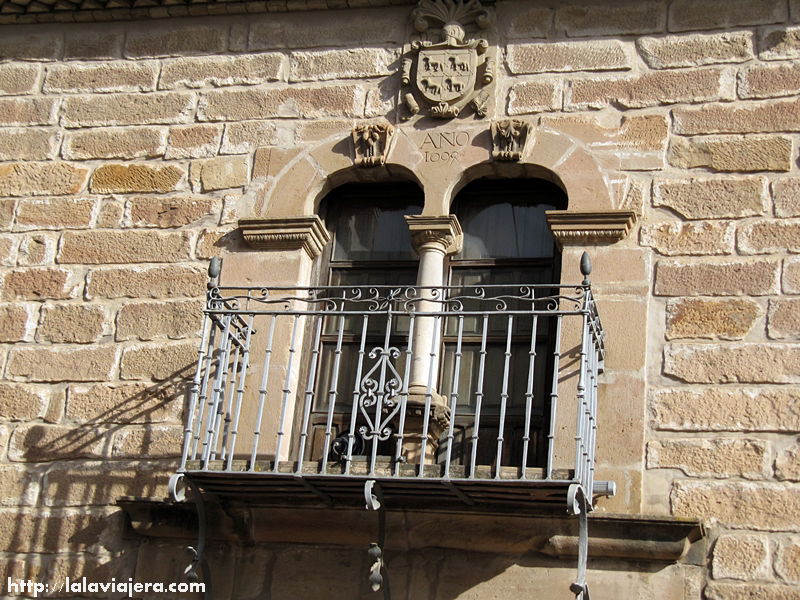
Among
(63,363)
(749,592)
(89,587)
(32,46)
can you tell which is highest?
(32,46)

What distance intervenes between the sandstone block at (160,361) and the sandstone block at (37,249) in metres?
Result: 0.78

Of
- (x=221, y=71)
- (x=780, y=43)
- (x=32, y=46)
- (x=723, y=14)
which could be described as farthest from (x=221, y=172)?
(x=780, y=43)

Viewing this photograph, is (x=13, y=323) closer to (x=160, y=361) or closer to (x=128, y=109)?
(x=160, y=361)

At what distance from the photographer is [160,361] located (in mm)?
6828

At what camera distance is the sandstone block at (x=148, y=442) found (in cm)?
662

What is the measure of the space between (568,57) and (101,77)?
2610mm

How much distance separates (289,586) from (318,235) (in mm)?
1829

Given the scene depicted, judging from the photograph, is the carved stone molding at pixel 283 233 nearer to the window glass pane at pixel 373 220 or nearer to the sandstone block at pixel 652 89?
the window glass pane at pixel 373 220

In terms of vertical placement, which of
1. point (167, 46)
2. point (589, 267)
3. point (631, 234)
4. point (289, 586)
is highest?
point (167, 46)

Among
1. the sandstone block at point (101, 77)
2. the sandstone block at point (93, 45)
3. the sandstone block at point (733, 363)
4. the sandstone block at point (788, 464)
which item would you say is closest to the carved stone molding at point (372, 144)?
the sandstone block at point (101, 77)

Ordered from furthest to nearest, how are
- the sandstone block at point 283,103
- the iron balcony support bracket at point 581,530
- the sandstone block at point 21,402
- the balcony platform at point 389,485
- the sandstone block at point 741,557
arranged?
the sandstone block at point 283,103
the sandstone block at point 21,402
the sandstone block at point 741,557
the balcony platform at point 389,485
the iron balcony support bracket at point 581,530

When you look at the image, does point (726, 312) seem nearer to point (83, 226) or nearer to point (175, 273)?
point (175, 273)

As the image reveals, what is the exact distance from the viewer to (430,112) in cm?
715

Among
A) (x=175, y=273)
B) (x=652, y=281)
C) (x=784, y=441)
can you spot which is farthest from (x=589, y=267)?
(x=175, y=273)
